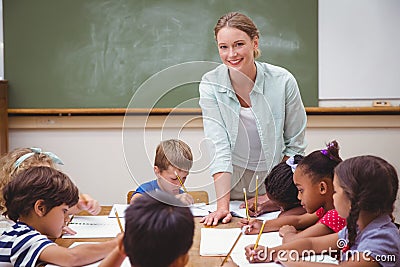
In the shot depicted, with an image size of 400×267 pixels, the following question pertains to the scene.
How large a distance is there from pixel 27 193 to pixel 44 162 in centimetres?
48

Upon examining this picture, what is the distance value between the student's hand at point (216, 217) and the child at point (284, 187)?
189 millimetres

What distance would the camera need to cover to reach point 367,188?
A: 1471mm

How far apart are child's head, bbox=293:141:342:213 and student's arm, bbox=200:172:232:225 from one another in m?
0.30

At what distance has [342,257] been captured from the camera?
155cm

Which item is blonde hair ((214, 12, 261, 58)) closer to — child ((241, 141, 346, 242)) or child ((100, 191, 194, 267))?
child ((241, 141, 346, 242))

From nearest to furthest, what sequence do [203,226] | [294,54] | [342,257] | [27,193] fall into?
[342,257]
[27,193]
[203,226]
[294,54]

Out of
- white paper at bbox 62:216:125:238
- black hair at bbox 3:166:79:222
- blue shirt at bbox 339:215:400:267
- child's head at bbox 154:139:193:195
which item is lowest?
white paper at bbox 62:216:125:238

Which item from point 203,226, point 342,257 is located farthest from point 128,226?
point 203,226

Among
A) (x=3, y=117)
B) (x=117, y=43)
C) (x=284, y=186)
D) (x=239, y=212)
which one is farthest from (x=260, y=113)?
(x=3, y=117)

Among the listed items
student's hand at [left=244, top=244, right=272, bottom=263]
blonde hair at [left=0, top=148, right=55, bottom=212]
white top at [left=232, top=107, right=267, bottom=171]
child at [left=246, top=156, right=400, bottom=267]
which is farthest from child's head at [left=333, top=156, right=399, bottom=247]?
blonde hair at [left=0, top=148, right=55, bottom=212]

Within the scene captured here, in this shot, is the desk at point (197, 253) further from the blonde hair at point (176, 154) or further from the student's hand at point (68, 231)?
the blonde hair at point (176, 154)

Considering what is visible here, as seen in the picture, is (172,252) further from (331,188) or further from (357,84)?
(357,84)

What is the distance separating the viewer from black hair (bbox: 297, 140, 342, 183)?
6.26 ft

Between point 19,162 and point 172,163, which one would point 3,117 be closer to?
point 19,162
